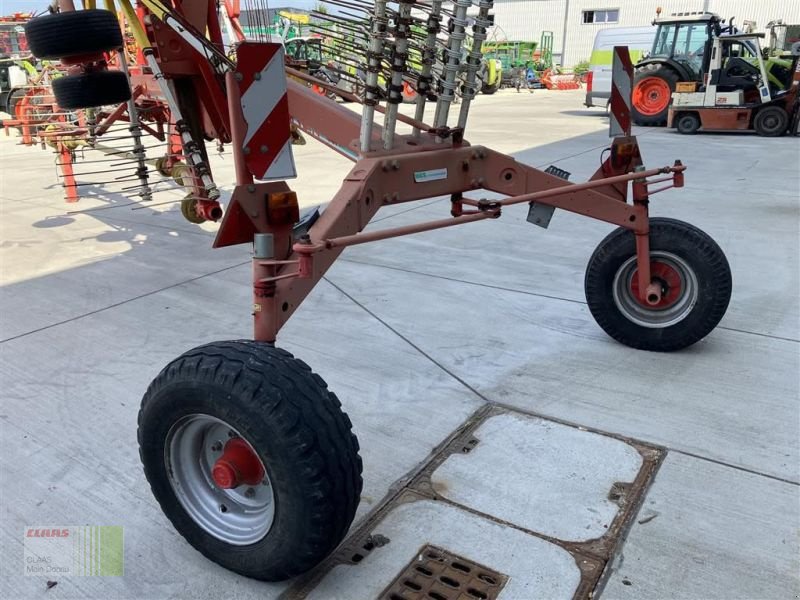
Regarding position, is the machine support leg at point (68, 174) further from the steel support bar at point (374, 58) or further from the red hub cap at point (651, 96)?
the red hub cap at point (651, 96)

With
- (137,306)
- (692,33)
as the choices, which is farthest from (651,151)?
(137,306)

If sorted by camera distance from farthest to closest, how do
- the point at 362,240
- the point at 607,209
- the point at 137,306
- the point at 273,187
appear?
the point at 137,306 → the point at 607,209 → the point at 273,187 → the point at 362,240

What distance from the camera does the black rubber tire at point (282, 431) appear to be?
1824 millimetres

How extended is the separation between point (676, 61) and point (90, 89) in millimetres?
14098

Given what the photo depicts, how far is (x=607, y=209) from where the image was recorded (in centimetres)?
323

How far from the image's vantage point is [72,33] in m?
3.05

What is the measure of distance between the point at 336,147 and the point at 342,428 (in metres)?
1.56

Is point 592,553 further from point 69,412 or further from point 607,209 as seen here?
point 69,412

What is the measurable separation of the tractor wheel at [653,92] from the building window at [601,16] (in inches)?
1137

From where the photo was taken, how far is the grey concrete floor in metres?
2.14

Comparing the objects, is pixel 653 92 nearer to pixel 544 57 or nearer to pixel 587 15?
pixel 544 57

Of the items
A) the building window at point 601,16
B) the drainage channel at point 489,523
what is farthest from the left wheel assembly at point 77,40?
the building window at point 601,16

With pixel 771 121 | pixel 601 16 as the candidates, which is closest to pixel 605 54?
pixel 771 121

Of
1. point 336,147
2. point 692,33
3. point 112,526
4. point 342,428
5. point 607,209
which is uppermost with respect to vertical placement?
point 692,33
